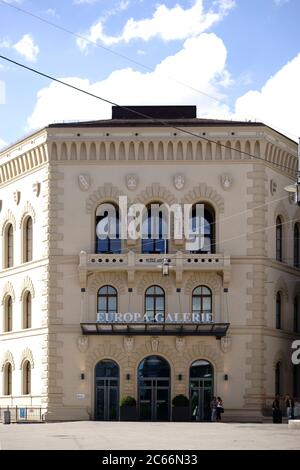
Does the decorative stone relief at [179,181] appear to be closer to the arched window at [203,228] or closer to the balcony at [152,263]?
the arched window at [203,228]

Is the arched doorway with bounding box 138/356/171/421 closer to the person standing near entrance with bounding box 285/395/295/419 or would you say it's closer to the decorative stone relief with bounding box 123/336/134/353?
the decorative stone relief with bounding box 123/336/134/353

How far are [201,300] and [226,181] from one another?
6755 millimetres

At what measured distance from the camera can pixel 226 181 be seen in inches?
2571

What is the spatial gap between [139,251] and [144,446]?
3150 centimetres

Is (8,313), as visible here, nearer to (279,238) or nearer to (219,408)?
(219,408)

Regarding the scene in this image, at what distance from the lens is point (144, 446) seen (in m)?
33.9

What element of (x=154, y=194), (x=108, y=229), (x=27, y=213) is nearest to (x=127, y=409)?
(x=108, y=229)

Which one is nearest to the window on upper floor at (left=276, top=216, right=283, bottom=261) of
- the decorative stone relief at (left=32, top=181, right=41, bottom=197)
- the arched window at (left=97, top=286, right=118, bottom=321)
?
the arched window at (left=97, top=286, right=118, bottom=321)

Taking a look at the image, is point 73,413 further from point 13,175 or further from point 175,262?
point 13,175

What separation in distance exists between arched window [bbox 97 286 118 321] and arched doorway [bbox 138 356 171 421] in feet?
11.1

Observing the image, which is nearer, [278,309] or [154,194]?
[154,194]

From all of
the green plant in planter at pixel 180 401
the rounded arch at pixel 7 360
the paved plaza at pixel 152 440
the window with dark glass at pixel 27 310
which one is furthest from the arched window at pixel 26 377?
the paved plaza at pixel 152 440

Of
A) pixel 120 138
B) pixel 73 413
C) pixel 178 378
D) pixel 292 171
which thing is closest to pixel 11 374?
pixel 73 413

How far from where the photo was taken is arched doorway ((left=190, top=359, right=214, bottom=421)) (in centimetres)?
6378
